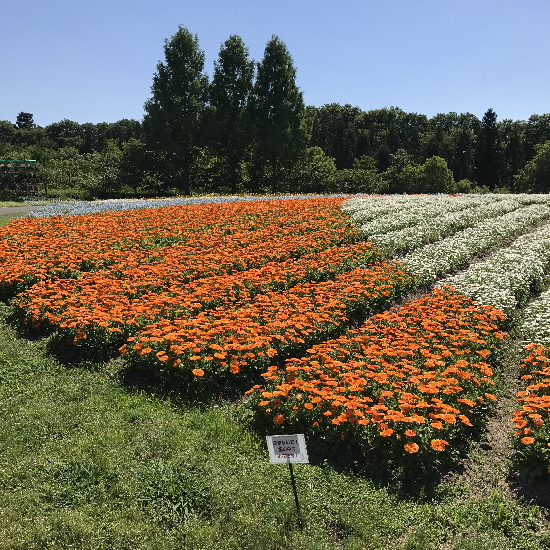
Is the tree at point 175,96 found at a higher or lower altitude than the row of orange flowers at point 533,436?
higher

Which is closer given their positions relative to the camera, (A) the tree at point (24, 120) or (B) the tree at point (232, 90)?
(B) the tree at point (232, 90)

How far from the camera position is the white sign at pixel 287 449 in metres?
3.83

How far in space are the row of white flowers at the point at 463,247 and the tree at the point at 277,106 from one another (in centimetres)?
2749

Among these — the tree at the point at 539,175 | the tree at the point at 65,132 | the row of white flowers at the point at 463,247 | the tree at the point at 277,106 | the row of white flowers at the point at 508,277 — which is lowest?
the row of white flowers at the point at 508,277

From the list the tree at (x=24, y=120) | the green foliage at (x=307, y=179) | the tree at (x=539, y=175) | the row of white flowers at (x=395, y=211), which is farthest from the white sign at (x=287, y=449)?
the tree at (x=24, y=120)

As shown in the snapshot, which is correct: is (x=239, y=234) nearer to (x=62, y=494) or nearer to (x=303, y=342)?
(x=303, y=342)

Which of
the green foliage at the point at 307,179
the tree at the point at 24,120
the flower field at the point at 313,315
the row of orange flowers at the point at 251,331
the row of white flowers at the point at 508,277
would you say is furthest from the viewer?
the tree at the point at 24,120

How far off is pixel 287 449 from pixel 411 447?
58.4 inches

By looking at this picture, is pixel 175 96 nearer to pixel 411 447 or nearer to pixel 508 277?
pixel 508 277

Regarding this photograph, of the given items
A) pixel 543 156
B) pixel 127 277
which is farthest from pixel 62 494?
pixel 543 156

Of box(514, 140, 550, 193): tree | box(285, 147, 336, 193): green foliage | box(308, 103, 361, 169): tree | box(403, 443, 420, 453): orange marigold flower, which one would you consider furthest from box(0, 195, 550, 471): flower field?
box(308, 103, 361, 169): tree

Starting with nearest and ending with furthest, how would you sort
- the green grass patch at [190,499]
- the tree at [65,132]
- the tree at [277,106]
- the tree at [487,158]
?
the green grass patch at [190,499], the tree at [277,106], the tree at [487,158], the tree at [65,132]

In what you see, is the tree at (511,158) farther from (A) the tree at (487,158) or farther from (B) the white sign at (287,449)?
(B) the white sign at (287,449)

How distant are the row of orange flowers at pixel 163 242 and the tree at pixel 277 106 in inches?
1014
